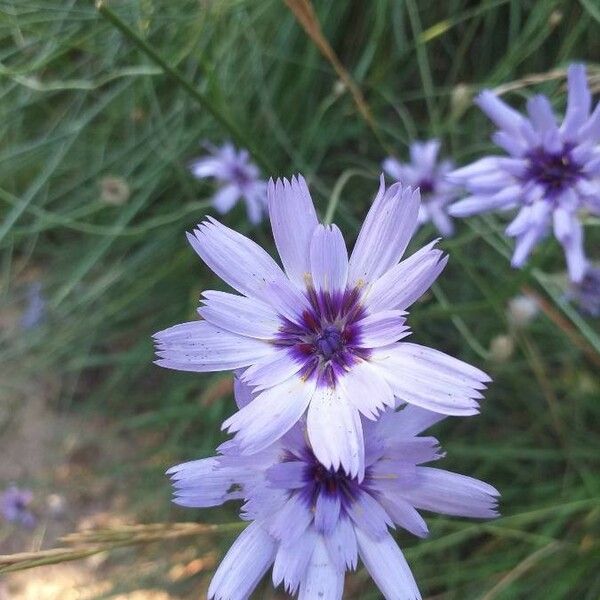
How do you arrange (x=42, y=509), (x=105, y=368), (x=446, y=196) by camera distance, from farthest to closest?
(x=105, y=368)
(x=42, y=509)
(x=446, y=196)

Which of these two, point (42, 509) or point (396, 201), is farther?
point (42, 509)

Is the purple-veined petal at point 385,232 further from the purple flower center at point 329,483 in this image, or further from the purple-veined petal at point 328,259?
the purple flower center at point 329,483

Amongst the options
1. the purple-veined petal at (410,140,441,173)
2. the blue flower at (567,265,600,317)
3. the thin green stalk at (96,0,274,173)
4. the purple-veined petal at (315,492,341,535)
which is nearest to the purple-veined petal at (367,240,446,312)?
the purple-veined petal at (315,492,341,535)

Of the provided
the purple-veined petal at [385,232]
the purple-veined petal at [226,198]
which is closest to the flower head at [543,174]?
the purple-veined petal at [385,232]

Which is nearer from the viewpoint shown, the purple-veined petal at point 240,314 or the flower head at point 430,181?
the purple-veined petal at point 240,314

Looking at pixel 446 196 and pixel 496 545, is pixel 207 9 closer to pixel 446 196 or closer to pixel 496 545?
pixel 446 196

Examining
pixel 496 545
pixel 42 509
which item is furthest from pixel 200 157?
pixel 496 545

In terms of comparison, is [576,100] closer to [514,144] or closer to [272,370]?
[514,144]

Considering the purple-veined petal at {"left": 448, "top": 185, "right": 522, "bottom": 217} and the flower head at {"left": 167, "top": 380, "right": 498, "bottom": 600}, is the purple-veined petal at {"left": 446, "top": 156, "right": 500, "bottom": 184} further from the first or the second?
the flower head at {"left": 167, "top": 380, "right": 498, "bottom": 600}
